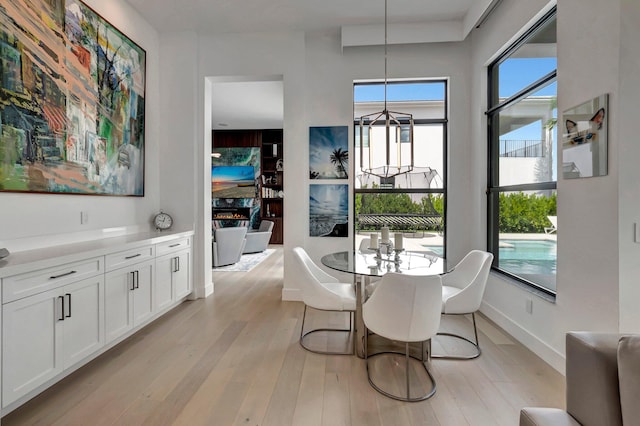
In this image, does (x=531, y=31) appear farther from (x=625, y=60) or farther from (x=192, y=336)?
(x=192, y=336)

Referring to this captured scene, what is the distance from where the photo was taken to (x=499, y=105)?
3324 millimetres

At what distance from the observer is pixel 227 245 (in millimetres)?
5668

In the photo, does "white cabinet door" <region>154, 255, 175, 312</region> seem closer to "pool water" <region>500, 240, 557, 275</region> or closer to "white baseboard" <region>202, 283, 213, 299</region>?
"white baseboard" <region>202, 283, 213, 299</region>

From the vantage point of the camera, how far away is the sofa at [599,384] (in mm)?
871

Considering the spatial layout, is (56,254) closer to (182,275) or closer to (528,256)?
(182,275)

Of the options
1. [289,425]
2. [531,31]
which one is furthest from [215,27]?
[289,425]

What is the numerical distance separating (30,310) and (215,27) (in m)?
3.55

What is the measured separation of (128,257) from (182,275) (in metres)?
0.99

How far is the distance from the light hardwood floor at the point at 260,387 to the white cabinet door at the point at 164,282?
0.30 meters

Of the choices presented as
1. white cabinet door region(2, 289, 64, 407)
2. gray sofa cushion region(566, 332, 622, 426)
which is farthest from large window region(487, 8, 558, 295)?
white cabinet door region(2, 289, 64, 407)

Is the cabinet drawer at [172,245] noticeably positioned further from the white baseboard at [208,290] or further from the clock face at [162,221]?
the white baseboard at [208,290]

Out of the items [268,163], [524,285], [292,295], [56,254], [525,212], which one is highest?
[268,163]

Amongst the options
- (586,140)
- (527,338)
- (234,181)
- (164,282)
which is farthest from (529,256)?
(234,181)

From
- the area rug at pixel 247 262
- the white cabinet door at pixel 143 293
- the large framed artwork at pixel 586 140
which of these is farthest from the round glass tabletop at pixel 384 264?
the area rug at pixel 247 262
